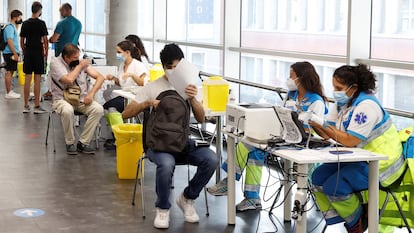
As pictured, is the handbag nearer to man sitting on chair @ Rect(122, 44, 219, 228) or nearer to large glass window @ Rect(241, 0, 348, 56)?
man sitting on chair @ Rect(122, 44, 219, 228)

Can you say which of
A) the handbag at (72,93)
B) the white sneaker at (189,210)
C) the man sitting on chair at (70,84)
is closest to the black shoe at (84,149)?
the man sitting on chair at (70,84)

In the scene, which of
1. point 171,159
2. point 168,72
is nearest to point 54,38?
point 168,72

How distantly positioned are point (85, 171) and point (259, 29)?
7.16 metres

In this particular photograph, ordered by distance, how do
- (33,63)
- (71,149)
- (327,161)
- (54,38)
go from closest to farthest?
1. (327,161)
2. (71,149)
3. (33,63)
4. (54,38)

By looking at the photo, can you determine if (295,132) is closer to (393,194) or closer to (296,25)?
(393,194)

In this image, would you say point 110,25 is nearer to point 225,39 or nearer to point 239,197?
point 225,39

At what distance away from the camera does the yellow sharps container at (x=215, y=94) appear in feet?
17.9

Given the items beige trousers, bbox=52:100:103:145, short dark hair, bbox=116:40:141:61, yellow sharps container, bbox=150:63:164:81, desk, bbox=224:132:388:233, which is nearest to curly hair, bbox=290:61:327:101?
desk, bbox=224:132:388:233

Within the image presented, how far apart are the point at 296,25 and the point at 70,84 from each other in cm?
641

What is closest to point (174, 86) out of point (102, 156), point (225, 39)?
point (102, 156)

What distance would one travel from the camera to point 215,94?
18.0ft

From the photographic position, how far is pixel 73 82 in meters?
7.21

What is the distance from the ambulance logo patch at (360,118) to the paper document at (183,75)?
1260 mm

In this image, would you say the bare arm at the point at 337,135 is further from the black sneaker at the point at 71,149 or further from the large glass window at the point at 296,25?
the large glass window at the point at 296,25
